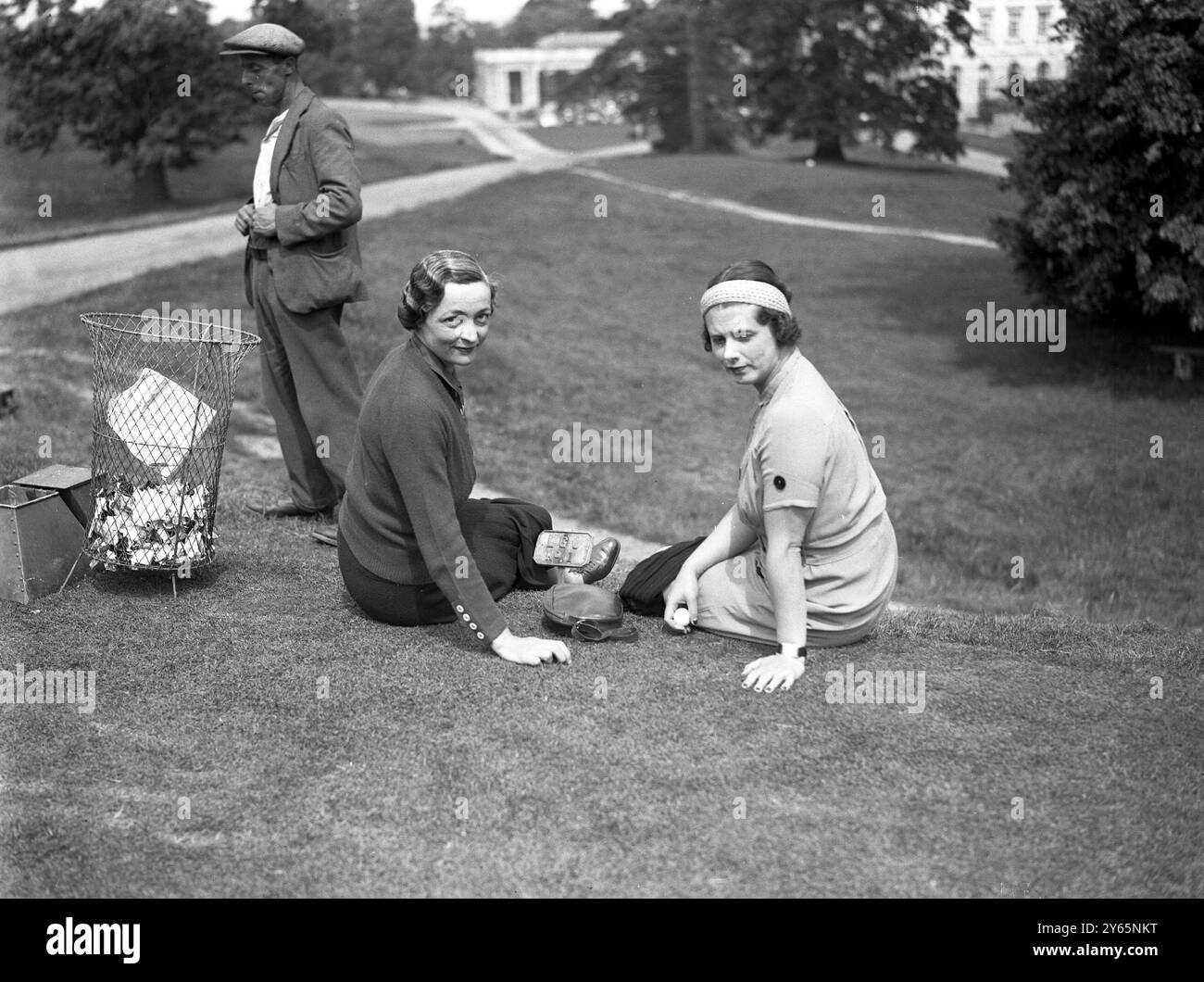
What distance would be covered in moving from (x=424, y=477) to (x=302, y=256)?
2.28m

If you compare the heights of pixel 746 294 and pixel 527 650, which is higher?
pixel 746 294

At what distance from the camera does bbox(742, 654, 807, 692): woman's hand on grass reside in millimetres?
5148

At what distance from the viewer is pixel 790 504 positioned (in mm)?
5047

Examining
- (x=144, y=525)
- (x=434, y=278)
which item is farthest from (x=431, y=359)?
(x=144, y=525)

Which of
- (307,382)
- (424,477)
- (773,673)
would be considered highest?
(307,382)

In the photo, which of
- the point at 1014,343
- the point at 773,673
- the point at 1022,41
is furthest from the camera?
the point at 1022,41

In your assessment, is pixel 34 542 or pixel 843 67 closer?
pixel 34 542

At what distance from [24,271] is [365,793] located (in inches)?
586

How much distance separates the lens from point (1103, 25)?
1425 cm

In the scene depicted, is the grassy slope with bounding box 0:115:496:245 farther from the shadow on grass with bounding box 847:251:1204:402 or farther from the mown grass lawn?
the mown grass lawn

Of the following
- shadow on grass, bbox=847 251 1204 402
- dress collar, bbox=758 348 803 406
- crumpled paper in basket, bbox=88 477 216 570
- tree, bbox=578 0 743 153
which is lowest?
shadow on grass, bbox=847 251 1204 402

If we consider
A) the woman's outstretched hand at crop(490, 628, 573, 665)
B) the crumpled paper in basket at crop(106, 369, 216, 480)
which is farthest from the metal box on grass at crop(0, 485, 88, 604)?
the woman's outstretched hand at crop(490, 628, 573, 665)

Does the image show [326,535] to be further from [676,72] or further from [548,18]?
[548,18]

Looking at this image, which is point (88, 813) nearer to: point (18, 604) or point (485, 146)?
point (18, 604)
